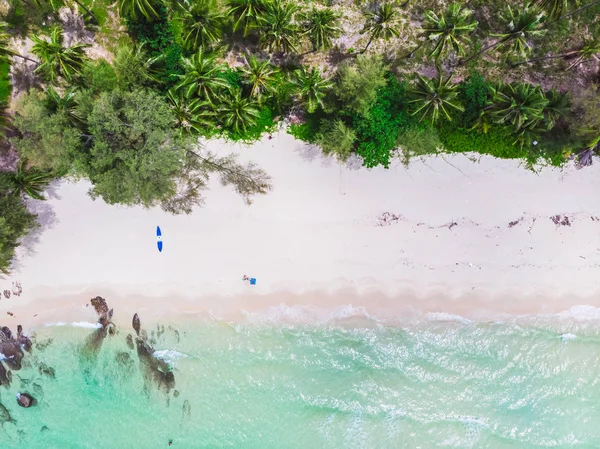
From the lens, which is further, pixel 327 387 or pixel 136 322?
pixel 136 322

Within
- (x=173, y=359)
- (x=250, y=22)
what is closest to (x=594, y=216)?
(x=250, y=22)

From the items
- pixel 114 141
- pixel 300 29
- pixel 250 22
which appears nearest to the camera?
pixel 114 141

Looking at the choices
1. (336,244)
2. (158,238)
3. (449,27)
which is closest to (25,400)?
(158,238)

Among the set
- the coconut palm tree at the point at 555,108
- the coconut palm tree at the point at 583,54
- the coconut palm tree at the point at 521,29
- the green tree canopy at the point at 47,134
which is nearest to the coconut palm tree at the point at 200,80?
the green tree canopy at the point at 47,134

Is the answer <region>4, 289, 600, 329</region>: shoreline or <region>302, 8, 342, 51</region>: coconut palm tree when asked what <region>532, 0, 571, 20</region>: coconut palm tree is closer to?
<region>302, 8, 342, 51</region>: coconut palm tree

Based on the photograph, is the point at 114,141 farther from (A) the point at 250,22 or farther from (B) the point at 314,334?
(B) the point at 314,334

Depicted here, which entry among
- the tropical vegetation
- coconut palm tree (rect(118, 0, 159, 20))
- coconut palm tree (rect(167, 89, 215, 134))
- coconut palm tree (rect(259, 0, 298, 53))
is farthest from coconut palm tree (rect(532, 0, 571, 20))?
coconut palm tree (rect(118, 0, 159, 20))

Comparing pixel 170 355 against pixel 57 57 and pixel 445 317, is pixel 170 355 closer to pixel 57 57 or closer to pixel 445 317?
pixel 445 317

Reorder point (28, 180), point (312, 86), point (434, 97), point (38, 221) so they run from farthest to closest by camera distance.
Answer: point (38, 221) < point (28, 180) < point (312, 86) < point (434, 97)
